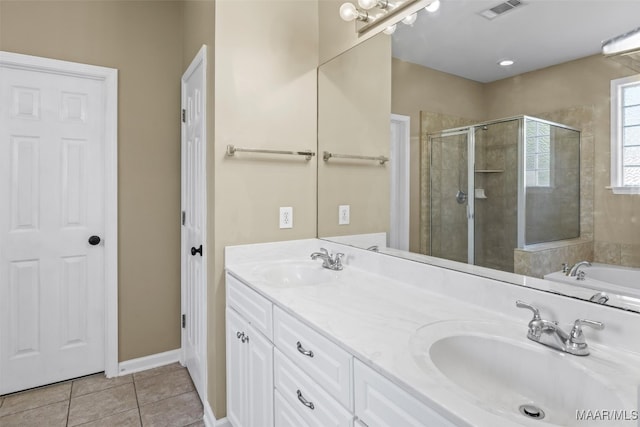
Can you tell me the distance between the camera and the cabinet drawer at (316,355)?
0.92 meters

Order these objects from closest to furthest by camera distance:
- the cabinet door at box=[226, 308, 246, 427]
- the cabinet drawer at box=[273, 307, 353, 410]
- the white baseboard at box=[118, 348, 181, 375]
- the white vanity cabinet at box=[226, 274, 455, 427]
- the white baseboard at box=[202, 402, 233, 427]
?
the white vanity cabinet at box=[226, 274, 455, 427]
the cabinet drawer at box=[273, 307, 353, 410]
the cabinet door at box=[226, 308, 246, 427]
the white baseboard at box=[202, 402, 233, 427]
the white baseboard at box=[118, 348, 181, 375]

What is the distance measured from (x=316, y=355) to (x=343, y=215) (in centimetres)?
106

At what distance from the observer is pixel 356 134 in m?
1.95

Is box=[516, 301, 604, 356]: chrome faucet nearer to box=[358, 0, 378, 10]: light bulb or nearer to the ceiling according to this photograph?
the ceiling

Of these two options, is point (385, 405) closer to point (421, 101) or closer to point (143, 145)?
point (421, 101)

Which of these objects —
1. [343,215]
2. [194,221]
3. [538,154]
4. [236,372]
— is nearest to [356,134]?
[343,215]

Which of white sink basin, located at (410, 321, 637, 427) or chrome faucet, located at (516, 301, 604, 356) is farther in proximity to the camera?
chrome faucet, located at (516, 301, 604, 356)

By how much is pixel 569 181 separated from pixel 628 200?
14 centimetres

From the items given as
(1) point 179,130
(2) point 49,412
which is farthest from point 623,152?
(2) point 49,412

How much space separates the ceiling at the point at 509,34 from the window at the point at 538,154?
0.19 metres

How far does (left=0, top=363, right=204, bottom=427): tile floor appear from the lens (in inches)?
76.4

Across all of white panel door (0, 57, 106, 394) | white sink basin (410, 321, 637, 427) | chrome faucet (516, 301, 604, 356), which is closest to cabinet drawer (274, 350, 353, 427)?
white sink basin (410, 321, 637, 427)

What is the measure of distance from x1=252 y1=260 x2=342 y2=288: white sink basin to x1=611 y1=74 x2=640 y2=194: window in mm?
1148

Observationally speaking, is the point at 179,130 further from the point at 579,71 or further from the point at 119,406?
the point at 579,71
